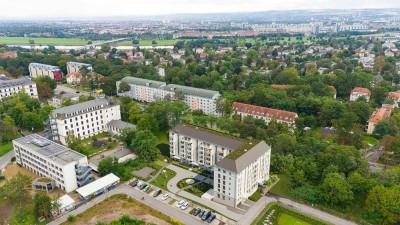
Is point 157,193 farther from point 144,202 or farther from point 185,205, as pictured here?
point 185,205

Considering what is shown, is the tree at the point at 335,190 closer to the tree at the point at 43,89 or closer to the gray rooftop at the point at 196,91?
the gray rooftop at the point at 196,91

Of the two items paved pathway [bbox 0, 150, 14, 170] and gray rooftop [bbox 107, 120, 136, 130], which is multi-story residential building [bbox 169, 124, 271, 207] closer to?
gray rooftop [bbox 107, 120, 136, 130]

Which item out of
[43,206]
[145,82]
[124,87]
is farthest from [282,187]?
[124,87]

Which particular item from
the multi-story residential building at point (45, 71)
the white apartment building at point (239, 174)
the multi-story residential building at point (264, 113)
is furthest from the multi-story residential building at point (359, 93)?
the multi-story residential building at point (45, 71)

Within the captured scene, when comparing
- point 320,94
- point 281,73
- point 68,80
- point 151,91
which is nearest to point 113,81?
point 151,91

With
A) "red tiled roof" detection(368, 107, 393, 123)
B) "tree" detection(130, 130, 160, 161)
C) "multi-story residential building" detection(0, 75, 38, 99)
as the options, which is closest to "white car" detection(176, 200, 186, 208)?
"tree" detection(130, 130, 160, 161)
